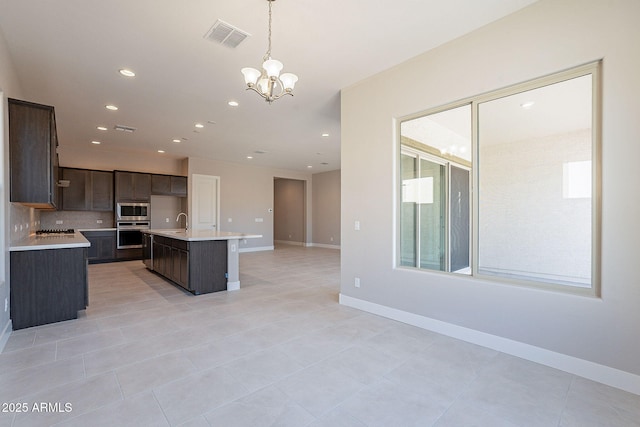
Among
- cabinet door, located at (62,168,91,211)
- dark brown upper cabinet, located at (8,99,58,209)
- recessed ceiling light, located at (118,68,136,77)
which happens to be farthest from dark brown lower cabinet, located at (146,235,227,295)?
cabinet door, located at (62,168,91,211)

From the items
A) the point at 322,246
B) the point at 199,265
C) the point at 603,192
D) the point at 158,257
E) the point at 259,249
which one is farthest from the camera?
the point at 322,246

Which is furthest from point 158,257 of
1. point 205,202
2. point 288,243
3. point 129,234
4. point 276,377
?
point 288,243

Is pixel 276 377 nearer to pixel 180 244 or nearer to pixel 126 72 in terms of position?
pixel 180 244

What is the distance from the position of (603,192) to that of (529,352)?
1.47 m

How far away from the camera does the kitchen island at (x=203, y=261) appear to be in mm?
4621

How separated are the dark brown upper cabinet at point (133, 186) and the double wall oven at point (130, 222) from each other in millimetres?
167

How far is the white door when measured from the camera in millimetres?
8906

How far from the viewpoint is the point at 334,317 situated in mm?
3691

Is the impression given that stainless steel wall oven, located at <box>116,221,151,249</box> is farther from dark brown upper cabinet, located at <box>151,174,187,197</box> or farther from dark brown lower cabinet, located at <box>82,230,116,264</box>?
dark brown upper cabinet, located at <box>151,174,187,197</box>

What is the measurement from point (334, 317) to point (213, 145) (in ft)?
18.7

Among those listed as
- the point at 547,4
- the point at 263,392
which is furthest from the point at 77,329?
the point at 547,4

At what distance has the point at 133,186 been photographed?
26.0ft

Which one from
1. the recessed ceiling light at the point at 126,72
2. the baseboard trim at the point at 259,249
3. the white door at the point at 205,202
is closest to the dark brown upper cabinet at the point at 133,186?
the white door at the point at 205,202

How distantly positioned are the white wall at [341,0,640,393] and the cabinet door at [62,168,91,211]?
23.5 feet
